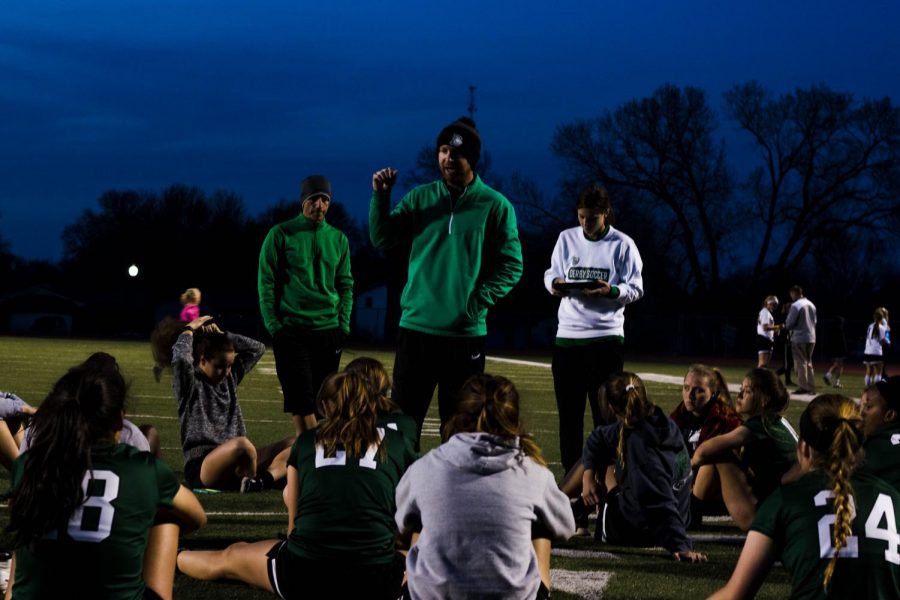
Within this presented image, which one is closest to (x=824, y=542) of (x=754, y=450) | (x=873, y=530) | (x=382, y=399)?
(x=873, y=530)

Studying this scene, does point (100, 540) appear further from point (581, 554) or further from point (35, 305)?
point (35, 305)

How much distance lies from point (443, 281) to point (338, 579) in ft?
7.03

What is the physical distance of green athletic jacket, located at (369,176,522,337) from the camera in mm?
5961

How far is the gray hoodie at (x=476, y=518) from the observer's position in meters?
3.71

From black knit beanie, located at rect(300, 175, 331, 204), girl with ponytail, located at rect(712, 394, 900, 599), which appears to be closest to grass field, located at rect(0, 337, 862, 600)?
girl with ponytail, located at rect(712, 394, 900, 599)

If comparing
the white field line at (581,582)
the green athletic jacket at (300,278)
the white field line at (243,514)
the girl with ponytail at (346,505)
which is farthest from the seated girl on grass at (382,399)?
the green athletic jacket at (300,278)

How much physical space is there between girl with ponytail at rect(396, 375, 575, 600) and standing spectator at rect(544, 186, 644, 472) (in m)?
3.25

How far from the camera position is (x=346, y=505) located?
416cm

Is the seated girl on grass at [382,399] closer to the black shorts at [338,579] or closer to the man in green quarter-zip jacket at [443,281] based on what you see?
the black shorts at [338,579]

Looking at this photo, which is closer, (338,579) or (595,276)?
(338,579)

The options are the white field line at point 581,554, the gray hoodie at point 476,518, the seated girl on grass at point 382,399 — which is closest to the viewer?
the gray hoodie at point 476,518

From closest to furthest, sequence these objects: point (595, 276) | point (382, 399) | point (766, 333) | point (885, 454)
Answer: point (382, 399), point (885, 454), point (595, 276), point (766, 333)

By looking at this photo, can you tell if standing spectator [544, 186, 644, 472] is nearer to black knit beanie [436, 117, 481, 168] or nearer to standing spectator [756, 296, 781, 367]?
black knit beanie [436, 117, 481, 168]

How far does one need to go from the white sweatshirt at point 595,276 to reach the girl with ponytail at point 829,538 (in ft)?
13.1
